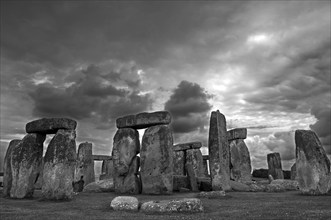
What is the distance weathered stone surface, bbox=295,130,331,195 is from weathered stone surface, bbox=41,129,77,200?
9.71 m

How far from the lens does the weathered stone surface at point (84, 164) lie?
74.0 feet

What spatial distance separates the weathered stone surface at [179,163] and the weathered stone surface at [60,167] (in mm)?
15292

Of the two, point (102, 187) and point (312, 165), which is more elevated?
point (312, 165)

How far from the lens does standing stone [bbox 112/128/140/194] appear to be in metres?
16.7

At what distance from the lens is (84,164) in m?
22.8

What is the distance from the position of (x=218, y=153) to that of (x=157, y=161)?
3192mm

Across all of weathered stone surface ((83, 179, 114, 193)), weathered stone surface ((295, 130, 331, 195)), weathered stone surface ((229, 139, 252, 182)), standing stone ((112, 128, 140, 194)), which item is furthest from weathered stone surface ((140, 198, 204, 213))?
weathered stone surface ((229, 139, 252, 182))

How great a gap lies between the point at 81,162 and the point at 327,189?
1648 centimetres

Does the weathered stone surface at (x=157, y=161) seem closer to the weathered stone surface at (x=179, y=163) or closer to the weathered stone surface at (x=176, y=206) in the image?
the weathered stone surface at (x=176, y=206)

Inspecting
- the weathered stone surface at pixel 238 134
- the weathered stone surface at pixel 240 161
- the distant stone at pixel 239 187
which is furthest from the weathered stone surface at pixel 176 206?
the weathered stone surface at pixel 238 134

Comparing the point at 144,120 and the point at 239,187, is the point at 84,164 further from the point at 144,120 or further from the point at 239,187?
the point at 239,187

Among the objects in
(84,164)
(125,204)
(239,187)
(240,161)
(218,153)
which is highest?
(218,153)

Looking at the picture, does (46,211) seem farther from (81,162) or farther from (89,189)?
(81,162)

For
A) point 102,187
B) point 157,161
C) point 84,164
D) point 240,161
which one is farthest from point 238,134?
point 84,164
